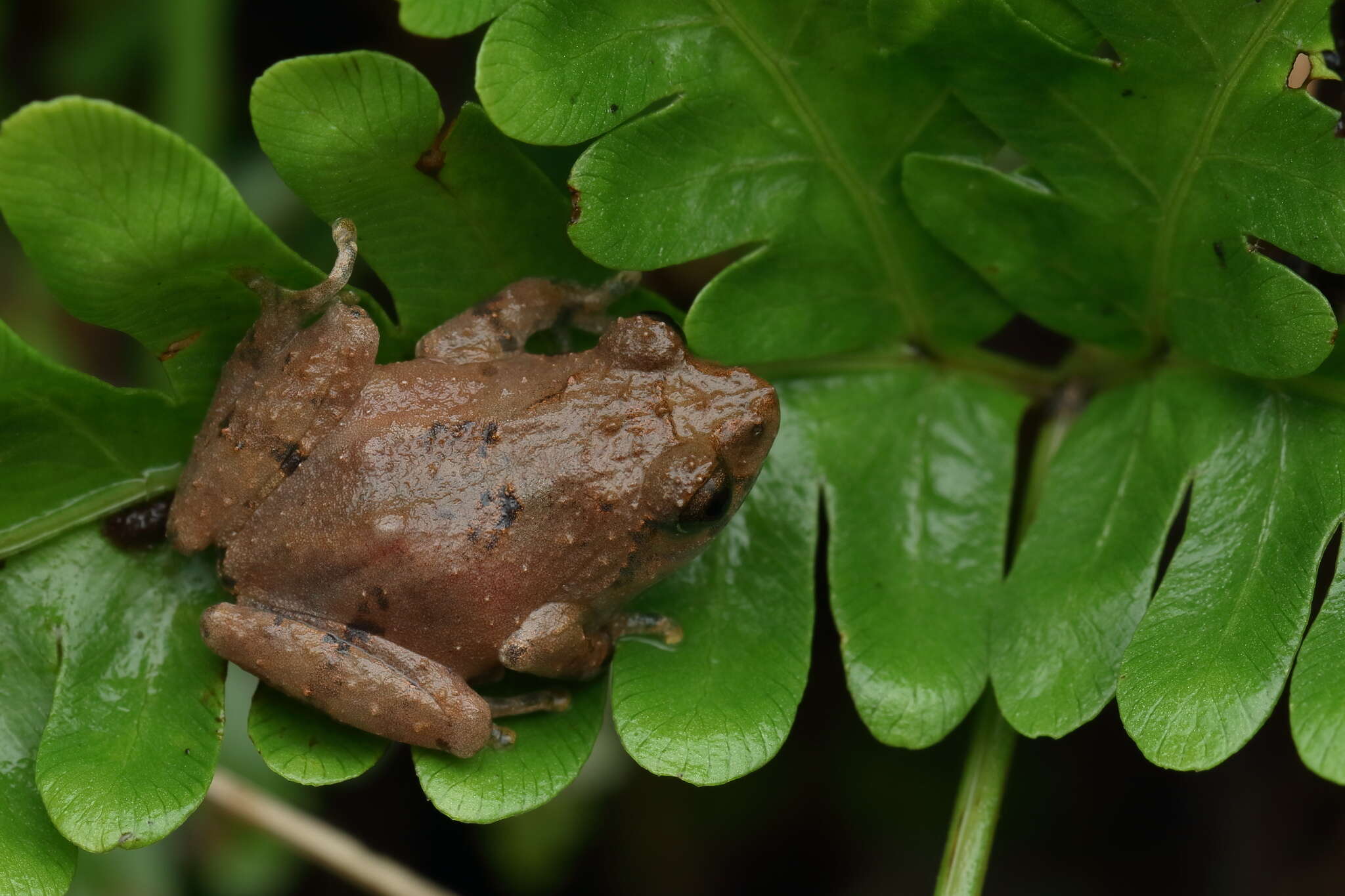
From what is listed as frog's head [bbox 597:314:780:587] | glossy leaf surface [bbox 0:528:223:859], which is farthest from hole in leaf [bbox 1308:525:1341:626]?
glossy leaf surface [bbox 0:528:223:859]

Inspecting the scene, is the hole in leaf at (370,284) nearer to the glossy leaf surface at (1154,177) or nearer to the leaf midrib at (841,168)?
the leaf midrib at (841,168)

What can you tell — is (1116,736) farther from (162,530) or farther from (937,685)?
(162,530)

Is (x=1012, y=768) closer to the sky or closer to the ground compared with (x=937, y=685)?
closer to the ground

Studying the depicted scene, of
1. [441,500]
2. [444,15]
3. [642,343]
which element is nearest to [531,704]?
[441,500]

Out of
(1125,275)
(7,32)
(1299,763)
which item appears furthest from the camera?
(7,32)

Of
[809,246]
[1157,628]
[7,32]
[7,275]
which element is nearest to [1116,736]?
[1157,628]

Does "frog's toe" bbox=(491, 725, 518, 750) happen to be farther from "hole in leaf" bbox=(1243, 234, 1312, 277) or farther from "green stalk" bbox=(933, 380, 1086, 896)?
"hole in leaf" bbox=(1243, 234, 1312, 277)
